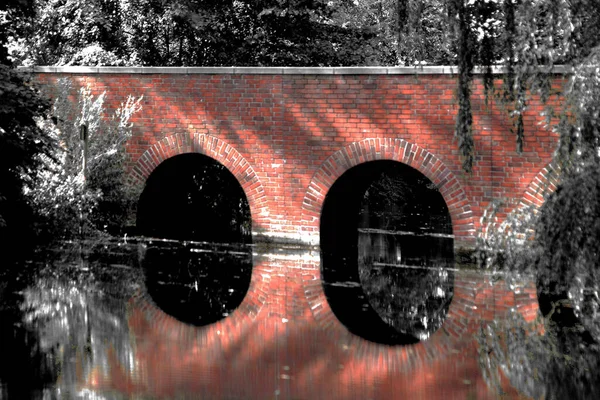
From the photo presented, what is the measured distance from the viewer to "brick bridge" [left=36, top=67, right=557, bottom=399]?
1237 centimetres

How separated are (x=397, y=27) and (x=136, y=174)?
8.83 meters

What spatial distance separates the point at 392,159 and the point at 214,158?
3.32m

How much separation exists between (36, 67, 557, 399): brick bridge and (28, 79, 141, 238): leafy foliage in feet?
1.01

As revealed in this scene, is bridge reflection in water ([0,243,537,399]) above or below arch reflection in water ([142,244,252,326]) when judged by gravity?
below

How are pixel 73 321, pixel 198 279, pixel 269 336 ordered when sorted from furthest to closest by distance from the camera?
1. pixel 198 279
2. pixel 73 321
3. pixel 269 336

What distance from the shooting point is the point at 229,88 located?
56.3 ft

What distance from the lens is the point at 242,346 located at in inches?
359

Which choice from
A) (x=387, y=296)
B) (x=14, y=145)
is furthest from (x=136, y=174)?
(x=387, y=296)

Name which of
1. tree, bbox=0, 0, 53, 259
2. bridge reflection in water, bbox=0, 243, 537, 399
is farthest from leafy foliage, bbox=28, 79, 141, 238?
bridge reflection in water, bbox=0, 243, 537, 399

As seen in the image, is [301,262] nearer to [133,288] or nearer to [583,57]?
[133,288]

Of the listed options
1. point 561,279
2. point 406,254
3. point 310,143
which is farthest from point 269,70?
point 561,279

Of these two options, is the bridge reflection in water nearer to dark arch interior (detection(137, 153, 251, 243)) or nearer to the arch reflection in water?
the arch reflection in water

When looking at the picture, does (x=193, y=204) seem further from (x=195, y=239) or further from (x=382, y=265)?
(x=382, y=265)

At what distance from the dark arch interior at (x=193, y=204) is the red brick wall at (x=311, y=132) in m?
0.98
